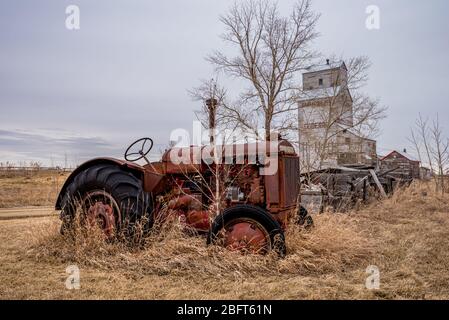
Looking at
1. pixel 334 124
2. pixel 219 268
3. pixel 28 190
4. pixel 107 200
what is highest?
pixel 334 124

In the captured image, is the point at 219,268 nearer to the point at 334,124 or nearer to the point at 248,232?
the point at 248,232

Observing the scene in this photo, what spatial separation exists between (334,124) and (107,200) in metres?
18.9

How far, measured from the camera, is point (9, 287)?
3.91 m

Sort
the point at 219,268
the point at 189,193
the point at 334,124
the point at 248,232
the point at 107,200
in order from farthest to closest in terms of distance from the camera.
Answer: the point at 334,124
the point at 189,193
the point at 107,200
the point at 248,232
the point at 219,268

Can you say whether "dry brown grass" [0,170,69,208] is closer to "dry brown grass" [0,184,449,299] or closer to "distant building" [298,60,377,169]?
"dry brown grass" [0,184,449,299]

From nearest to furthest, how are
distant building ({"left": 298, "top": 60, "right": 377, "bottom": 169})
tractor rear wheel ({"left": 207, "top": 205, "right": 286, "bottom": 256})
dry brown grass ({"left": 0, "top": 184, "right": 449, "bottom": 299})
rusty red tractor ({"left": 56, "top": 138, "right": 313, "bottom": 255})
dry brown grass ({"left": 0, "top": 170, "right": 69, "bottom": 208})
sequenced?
dry brown grass ({"left": 0, "top": 184, "right": 449, "bottom": 299})
tractor rear wheel ({"left": 207, "top": 205, "right": 286, "bottom": 256})
rusty red tractor ({"left": 56, "top": 138, "right": 313, "bottom": 255})
dry brown grass ({"left": 0, "top": 170, "right": 69, "bottom": 208})
distant building ({"left": 298, "top": 60, "right": 377, "bottom": 169})

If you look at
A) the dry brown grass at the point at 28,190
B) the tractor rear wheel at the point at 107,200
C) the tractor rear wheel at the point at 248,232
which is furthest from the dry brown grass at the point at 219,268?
the dry brown grass at the point at 28,190

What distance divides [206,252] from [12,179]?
77.4ft

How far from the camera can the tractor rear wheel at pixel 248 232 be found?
4.49m

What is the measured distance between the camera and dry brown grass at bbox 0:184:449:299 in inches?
143

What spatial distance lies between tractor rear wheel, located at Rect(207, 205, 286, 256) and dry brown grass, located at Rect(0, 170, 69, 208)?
7.63 meters

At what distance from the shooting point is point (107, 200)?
18.0ft

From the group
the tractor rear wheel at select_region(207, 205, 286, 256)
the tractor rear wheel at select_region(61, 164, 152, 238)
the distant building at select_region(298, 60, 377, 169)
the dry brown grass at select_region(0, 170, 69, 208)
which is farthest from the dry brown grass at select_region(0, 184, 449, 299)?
the distant building at select_region(298, 60, 377, 169)

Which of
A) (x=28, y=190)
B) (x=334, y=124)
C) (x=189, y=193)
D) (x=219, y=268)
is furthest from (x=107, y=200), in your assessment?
(x=334, y=124)
